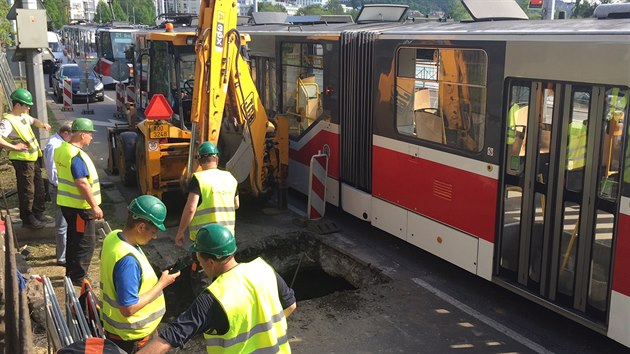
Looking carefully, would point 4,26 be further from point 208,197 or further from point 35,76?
point 208,197

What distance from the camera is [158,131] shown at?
353 inches

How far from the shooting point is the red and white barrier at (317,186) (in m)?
9.45

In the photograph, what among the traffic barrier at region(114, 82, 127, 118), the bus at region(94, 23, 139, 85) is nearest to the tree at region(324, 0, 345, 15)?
the bus at region(94, 23, 139, 85)

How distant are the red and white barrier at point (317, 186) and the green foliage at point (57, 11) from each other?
227 feet

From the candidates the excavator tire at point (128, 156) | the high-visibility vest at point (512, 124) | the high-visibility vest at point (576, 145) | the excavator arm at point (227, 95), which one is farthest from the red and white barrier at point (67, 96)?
the high-visibility vest at point (576, 145)

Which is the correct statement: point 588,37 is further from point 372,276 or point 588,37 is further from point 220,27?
point 220,27

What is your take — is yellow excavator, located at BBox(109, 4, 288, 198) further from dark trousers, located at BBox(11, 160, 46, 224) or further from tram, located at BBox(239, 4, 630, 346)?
dark trousers, located at BBox(11, 160, 46, 224)

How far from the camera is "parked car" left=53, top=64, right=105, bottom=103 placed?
24.2 m

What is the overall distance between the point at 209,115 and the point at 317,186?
6.95 feet

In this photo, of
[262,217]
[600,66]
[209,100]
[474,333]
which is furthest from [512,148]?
[262,217]

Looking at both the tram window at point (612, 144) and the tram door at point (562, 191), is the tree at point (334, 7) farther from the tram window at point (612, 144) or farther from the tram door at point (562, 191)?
the tram window at point (612, 144)

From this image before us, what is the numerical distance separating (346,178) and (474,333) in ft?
11.7

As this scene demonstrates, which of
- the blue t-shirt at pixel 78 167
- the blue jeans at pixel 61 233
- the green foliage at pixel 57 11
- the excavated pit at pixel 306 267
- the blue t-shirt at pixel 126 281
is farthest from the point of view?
the green foliage at pixel 57 11

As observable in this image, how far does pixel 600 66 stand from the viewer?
209 inches
